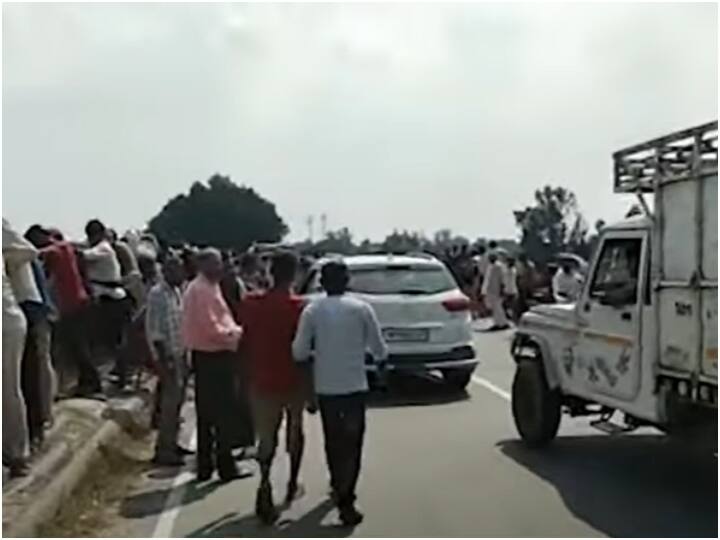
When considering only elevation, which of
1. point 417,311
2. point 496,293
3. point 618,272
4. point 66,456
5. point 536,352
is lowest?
point 66,456

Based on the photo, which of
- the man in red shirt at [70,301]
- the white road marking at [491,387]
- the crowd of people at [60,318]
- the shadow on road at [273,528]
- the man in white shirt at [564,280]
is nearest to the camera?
the shadow on road at [273,528]

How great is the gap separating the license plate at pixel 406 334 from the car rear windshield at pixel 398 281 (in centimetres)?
59

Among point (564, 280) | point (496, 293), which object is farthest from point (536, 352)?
point (496, 293)

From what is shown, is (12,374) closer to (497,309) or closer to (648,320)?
(648,320)

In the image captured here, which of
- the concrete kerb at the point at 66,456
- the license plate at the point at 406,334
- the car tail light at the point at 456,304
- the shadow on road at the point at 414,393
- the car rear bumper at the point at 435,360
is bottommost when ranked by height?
the shadow on road at the point at 414,393

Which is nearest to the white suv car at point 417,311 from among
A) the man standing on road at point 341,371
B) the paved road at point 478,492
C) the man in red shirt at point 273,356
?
the paved road at point 478,492

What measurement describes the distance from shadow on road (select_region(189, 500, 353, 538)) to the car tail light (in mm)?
7039

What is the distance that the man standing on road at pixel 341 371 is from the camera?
27.7ft

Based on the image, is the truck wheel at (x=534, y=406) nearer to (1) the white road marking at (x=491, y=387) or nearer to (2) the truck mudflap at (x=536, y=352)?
(2) the truck mudflap at (x=536, y=352)

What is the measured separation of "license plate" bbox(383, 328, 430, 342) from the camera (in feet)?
50.5

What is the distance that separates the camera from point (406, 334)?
15.5 m

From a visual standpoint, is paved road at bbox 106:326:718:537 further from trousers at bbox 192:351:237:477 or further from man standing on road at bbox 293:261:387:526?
man standing on road at bbox 293:261:387:526

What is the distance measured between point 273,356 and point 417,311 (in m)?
6.89

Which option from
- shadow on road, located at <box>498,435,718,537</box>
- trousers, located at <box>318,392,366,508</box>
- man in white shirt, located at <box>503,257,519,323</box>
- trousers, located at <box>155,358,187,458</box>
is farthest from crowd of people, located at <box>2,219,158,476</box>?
man in white shirt, located at <box>503,257,519,323</box>
